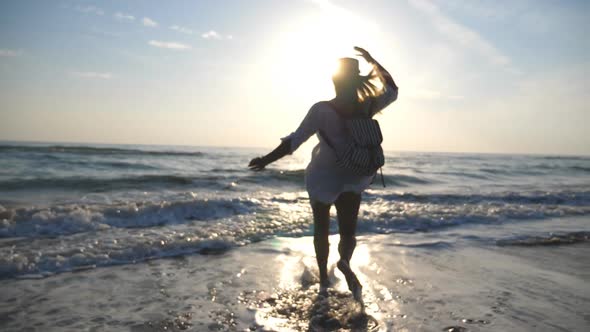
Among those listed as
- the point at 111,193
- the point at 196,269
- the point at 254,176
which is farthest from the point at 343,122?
the point at 254,176

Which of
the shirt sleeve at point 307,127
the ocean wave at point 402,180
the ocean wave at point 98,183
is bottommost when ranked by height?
the ocean wave at point 98,183

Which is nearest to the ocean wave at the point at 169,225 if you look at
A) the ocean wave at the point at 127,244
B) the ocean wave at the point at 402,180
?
the ocean wave at the point at 127,244

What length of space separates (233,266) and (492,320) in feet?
8.73

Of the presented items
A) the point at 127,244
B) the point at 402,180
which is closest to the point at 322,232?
the point at 127,244

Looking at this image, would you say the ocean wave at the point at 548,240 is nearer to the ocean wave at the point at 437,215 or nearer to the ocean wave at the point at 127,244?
the ocean wave at the point at 437,215

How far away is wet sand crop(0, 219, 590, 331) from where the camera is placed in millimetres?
2832

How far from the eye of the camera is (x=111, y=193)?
34.6 feet

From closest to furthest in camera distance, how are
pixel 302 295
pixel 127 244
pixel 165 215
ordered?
pixel 302 295 < pixel 127 244 < pixel 165 215

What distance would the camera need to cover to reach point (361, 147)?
9.61ft

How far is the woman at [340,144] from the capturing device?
2995 mm

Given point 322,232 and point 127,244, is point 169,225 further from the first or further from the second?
point 322,232

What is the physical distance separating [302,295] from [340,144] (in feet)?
4.55

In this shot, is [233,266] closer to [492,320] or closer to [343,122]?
[343,122]

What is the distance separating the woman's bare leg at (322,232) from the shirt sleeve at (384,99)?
92 centimetres
